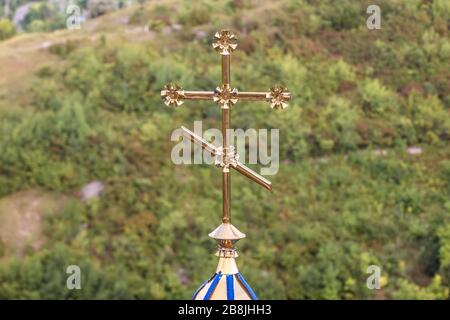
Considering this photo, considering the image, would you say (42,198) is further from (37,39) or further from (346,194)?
(346,194)

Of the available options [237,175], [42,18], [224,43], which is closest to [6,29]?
[42,18]

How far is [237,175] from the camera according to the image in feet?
36.8

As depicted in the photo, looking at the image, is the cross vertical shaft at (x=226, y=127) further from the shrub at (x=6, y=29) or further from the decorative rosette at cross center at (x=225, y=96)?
the shrub at (x=6, y=29)

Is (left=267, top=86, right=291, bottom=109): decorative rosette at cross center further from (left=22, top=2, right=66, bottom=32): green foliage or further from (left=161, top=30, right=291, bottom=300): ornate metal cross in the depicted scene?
(left=22, top=2, right=66, bottom=32): green foliage

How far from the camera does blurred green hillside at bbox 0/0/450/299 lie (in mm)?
10938

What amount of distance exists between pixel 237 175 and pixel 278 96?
24.0 feet

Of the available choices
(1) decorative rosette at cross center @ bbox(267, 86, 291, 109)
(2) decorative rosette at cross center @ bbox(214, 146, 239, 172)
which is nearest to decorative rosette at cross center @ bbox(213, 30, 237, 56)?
(1) decorative rosette at cross center @ bbox(267, 86, 291, 109)

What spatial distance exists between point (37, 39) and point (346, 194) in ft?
14.6

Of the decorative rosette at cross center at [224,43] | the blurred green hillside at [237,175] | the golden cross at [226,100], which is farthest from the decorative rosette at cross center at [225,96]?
the blurred green hillside at [237,175]

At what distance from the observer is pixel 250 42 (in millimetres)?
12172

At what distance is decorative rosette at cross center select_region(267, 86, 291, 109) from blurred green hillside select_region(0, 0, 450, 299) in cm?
703

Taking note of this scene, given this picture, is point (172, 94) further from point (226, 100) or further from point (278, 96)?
point (278, 96)

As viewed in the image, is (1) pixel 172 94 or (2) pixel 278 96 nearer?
(2) pixel 278 96

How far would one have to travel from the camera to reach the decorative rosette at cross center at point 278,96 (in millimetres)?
3903
